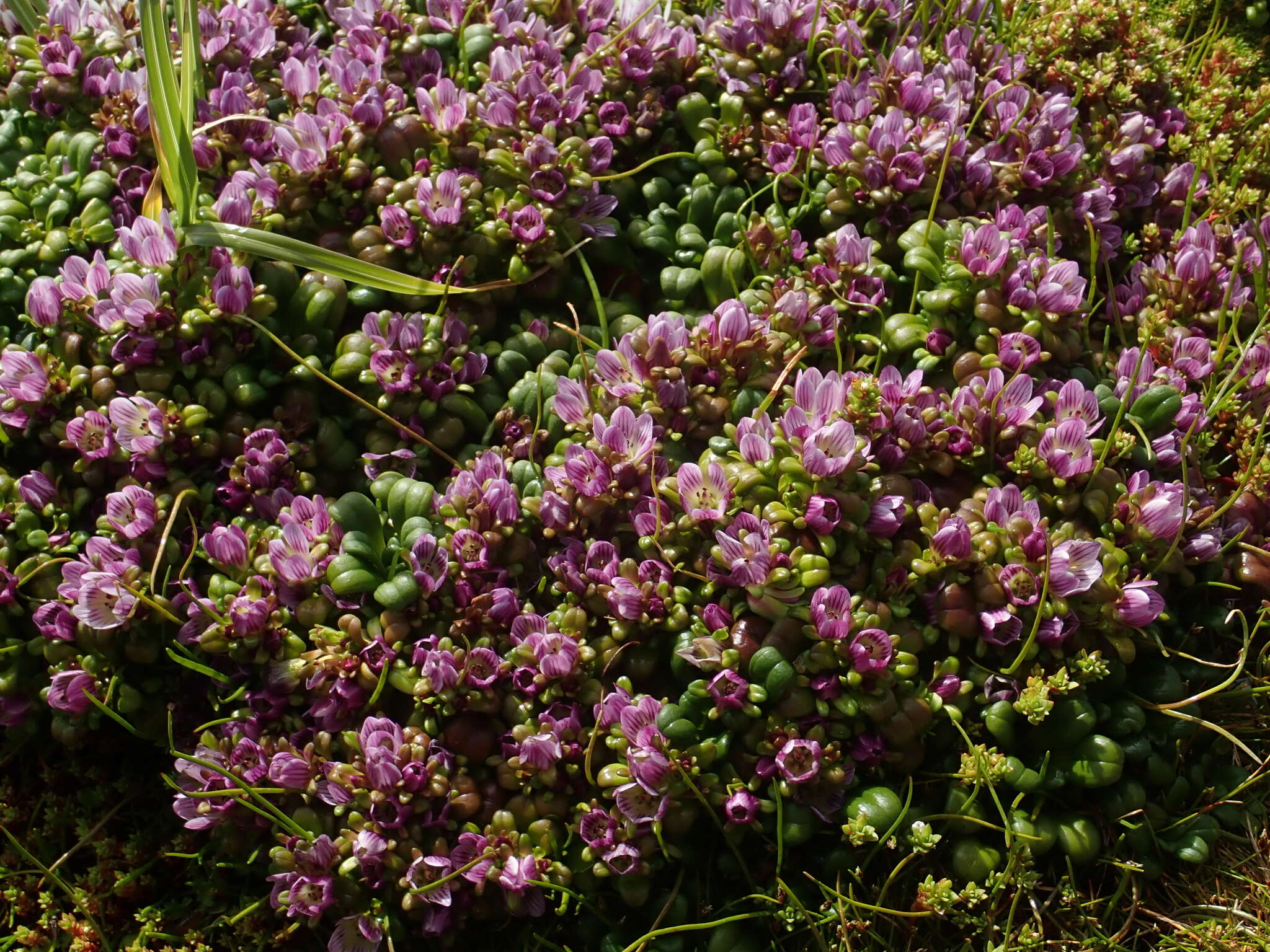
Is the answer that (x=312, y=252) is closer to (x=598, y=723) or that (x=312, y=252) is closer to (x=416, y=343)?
(x=416, y=343)

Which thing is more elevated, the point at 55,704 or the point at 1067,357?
the point at 1067,357

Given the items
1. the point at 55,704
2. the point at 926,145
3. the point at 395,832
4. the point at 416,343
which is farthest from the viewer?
the point at 926,145

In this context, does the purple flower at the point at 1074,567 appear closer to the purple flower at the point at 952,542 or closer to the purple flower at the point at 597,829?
the purple flower at the point at 952,542

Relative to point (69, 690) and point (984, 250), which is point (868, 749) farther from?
point (69, 690)

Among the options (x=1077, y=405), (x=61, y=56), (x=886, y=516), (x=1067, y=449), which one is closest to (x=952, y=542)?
(x=886, y=516)

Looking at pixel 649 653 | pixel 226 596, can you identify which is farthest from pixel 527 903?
pixel 226 596

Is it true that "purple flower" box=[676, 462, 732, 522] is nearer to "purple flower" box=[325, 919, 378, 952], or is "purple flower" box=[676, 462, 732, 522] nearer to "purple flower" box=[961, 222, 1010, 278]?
"purple flower" box=[961, 222, 1010, 278]
